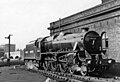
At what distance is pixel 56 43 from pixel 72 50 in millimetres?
3131

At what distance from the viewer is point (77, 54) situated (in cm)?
1491

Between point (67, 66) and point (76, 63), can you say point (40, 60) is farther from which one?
point (76, 63)

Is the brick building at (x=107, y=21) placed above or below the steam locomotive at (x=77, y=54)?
above

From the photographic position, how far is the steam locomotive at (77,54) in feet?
47.2

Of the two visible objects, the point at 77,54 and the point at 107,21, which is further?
the point at 107,21

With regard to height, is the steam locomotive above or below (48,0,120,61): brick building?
below

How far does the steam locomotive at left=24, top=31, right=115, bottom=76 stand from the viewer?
Answer: 567 inches

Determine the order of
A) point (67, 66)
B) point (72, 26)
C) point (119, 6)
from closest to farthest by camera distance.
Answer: point (67, 66) → point (119, 6) → point (72, 26)

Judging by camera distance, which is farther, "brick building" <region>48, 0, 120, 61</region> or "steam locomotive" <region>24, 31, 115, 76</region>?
"brick building" <region>48, 0, 120, 61</region>

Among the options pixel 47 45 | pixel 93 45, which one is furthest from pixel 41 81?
pixel 47 45

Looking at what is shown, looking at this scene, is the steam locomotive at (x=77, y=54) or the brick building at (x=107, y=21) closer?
the steam locomotive at (x=77, y=54)

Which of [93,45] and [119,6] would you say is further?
[119,6]

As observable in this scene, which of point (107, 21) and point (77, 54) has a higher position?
point (107, 21)

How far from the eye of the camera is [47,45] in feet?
67.2
